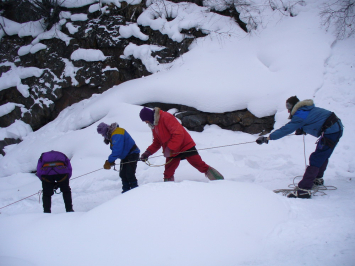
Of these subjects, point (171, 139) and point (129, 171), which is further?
point (129, 171)

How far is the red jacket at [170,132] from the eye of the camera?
11.4ft

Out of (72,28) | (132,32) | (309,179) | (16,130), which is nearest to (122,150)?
(309,179)

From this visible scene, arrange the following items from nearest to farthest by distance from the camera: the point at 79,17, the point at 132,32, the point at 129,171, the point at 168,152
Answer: the point at 168,152 → the point at 129,171 → the point at 132,32 → the point at 79,17

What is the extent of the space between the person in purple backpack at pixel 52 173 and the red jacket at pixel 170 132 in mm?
1626

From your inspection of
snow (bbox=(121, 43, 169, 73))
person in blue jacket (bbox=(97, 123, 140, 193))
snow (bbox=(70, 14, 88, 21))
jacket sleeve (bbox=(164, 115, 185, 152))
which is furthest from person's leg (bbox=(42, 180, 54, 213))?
snow (bbox=(70, 14, 88, 21))

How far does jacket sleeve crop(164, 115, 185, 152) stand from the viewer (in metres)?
3.47

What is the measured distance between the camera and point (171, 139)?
11.5ft

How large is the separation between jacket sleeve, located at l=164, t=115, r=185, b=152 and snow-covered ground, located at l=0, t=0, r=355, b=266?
72 centimetres

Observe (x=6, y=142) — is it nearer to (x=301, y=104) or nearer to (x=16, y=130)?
(x=16, y=130)

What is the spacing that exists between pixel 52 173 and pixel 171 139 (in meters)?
2.00

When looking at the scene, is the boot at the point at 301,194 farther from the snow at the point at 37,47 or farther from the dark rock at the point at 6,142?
the snow at the point at 37,47

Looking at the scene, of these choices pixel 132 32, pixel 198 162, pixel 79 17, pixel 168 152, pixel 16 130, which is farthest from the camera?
pixel 79 17

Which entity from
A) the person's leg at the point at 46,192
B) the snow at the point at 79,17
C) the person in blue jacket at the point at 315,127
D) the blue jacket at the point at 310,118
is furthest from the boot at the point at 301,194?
the snow at the point at 79,17

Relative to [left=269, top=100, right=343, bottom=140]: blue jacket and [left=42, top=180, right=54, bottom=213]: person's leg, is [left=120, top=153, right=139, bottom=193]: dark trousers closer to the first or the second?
[left=42, top=180, right=54, bottom=213]: person's leg
